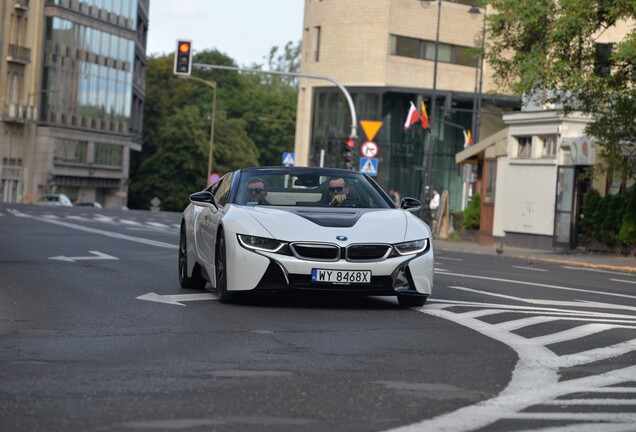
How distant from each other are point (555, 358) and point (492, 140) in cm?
4365

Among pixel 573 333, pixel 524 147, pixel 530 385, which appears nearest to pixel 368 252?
pixel 573 333

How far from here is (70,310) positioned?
1305cm

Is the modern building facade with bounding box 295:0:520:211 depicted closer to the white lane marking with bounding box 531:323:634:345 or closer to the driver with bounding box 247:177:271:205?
the driver with bounding box 247:177:271:205

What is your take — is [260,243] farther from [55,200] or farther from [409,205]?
[55,200]

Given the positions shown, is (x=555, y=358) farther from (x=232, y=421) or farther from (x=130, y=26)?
(x=130, y=26)

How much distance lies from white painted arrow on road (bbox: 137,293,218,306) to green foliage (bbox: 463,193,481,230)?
128 ft

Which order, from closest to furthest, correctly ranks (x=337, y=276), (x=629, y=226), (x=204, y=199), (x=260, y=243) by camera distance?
(x=337, y=276), (x=260, y=243), (x=204, y=199), (x=629, y=226)

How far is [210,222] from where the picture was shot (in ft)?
48.8

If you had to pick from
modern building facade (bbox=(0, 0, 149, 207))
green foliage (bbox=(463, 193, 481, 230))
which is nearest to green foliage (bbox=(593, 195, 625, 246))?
green foliage (bbox=(463, 193, 481, 230))

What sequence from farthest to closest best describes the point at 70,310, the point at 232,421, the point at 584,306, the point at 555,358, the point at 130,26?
the point at 130,26
the point at 584,306
the point at 70,310
the point at 555,358
the point at 232,421

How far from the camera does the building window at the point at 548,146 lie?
1877 inches

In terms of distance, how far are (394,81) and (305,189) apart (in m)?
66.6

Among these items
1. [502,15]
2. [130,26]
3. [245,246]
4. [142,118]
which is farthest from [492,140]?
[142,118]

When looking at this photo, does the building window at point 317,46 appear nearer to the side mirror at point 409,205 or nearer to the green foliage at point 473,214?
the green foliage at point 473,214
